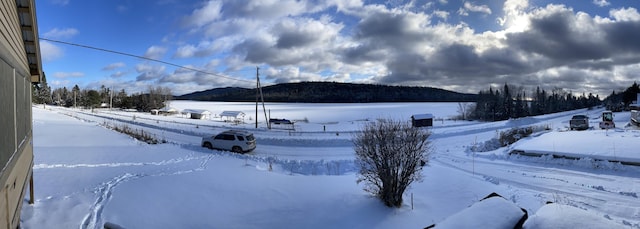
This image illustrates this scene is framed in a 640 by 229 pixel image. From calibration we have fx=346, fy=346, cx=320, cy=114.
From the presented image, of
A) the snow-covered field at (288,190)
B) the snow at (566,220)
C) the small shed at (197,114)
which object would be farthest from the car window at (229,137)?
the small shed at (197,114)

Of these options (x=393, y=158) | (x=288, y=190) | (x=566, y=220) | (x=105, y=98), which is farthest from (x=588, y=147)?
(x=105, y=98)

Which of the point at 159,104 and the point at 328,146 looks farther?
the point at 159,104

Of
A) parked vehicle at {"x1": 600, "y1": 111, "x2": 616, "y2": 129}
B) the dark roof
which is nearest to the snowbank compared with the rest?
parked vehicle at {"x1": 600, "y1": 111, "x2": 616, "y2": 129}

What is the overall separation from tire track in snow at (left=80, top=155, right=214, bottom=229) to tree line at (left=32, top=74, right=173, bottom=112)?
323 ft

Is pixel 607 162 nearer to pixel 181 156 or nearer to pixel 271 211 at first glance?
pixel 271 211

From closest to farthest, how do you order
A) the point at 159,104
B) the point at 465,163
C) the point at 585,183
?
the point at 585,183, the point at 465,163, the point at 159,104

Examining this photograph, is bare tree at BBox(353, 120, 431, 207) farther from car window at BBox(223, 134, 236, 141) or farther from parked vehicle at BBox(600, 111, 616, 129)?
parked vehicle at BBox(600, 111, 616, 129)

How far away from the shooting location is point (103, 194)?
10.1m

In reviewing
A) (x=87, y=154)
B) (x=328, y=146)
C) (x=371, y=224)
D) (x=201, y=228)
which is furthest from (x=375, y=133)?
(x=328, y=146)

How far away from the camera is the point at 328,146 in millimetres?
29750

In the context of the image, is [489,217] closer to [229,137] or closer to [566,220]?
[566,220]

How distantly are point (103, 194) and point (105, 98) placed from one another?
160 metres

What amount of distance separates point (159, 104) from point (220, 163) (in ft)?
348

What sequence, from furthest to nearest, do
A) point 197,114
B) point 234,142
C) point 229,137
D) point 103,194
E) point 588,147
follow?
point 197,114 → point 229,137 → point 234,142 → point 588,147 → point 103,194
